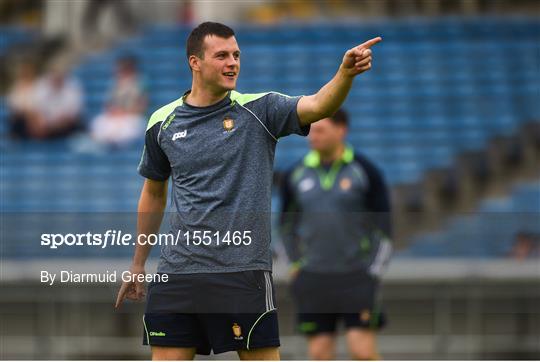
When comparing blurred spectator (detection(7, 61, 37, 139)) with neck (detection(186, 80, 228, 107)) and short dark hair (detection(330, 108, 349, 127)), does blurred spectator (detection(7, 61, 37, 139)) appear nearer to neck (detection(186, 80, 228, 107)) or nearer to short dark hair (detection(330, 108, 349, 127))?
short dark hair (detection(330, 108, 349, 127))

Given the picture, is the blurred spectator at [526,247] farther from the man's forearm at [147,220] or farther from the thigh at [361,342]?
the man's forearm at [147,220]

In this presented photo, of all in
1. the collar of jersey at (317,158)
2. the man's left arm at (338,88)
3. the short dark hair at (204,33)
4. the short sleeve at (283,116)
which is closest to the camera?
the man's left arm at (338,88)

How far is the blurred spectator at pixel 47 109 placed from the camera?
40.4 feet

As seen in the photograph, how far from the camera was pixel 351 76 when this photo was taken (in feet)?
13.6

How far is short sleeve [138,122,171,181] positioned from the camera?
4582 millimetres

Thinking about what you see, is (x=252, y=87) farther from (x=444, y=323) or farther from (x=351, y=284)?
(x=351, y=284)

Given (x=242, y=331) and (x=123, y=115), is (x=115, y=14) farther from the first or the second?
(x=242, y=331)

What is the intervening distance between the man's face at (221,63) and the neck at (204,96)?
0.10ft

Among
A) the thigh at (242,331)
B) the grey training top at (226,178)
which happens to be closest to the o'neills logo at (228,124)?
the grey training top at (226,178)

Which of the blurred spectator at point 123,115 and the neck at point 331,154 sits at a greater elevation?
the blurred spectator at point 123,115

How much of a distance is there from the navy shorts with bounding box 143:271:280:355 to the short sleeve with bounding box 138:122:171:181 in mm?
412

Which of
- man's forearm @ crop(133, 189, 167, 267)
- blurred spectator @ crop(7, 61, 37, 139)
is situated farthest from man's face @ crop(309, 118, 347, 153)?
blurred spectator @ crop(7, 61, 37, 139)

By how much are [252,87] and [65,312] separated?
552cm

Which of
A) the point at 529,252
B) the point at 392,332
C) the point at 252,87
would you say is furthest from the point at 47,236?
the point at 252,87
